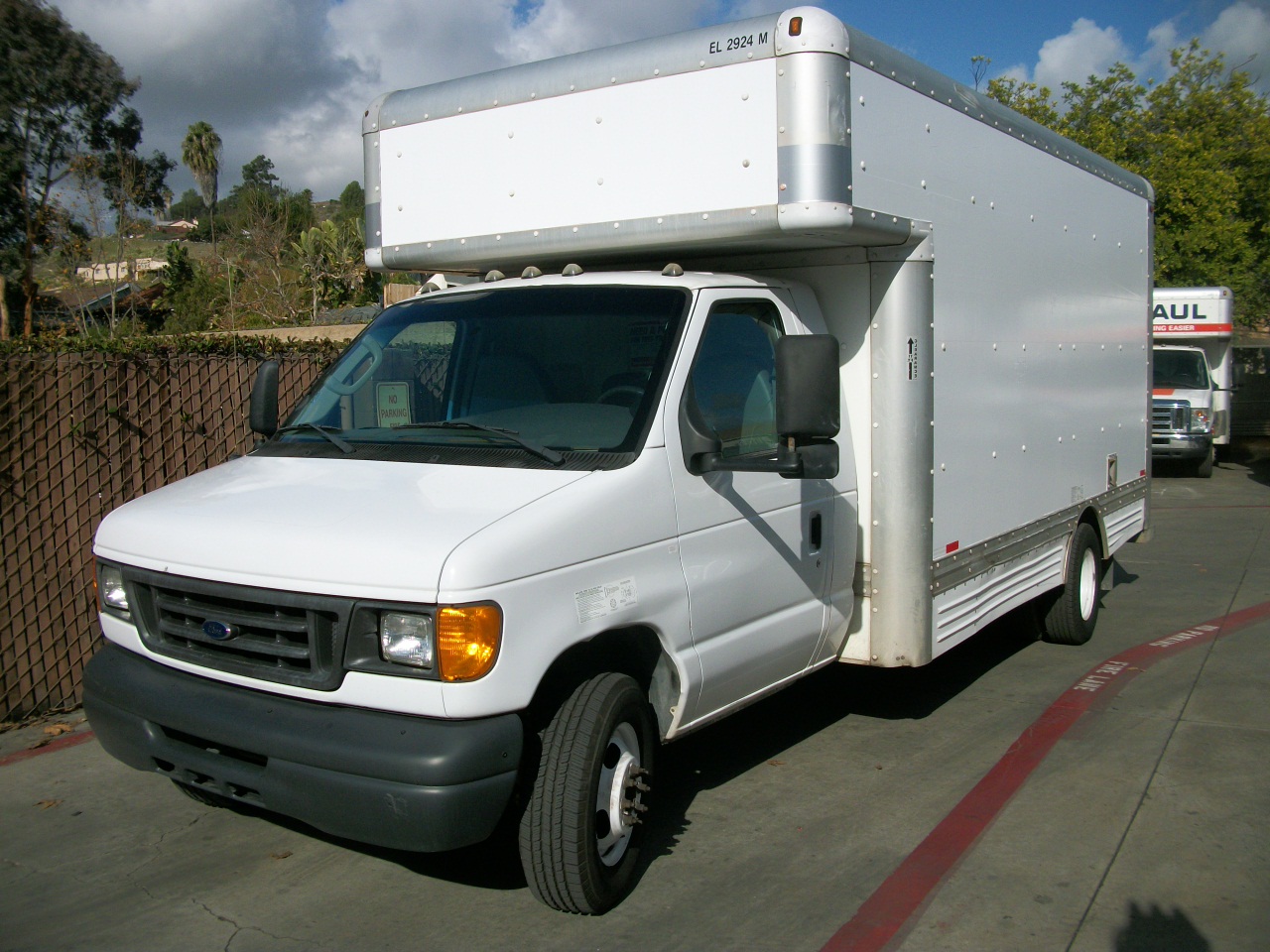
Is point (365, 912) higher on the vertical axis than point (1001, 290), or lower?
lower

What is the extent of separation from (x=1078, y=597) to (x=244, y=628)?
586cm

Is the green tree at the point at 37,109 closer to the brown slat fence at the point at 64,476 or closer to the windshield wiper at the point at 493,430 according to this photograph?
the brown slat fence at the point at 64,476

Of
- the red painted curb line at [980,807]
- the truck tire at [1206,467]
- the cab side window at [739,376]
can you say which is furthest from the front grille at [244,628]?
the truck tire at [1206,467]

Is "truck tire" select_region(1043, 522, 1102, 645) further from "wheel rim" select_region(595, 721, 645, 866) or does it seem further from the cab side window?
"wheel rim" select_region(595, 721, 645, 866)

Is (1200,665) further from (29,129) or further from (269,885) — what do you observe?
(29,129)

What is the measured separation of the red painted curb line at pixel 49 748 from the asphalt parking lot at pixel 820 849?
1 cm

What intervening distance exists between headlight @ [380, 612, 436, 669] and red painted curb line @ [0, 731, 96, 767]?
291cm

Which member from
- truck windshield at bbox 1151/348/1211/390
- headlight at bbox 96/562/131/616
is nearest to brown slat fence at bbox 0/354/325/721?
headlight at bbox 96/562/131/616

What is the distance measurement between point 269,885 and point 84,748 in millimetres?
2114

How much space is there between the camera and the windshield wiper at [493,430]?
3.92m

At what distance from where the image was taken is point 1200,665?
7.21 metres

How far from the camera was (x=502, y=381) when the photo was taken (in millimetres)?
4605

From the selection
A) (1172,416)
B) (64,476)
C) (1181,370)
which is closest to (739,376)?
(64,476)

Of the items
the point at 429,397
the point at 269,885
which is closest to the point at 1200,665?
the point at 429,397
